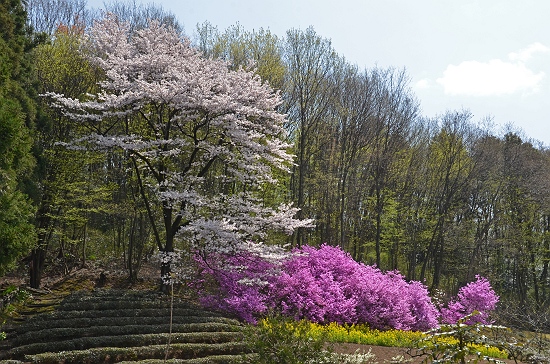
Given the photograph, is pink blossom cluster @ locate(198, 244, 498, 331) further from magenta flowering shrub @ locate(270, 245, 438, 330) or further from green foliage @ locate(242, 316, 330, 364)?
green foliage @ locate(242, 316, 330, 364)

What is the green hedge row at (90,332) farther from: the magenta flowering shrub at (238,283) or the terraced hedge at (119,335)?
the magenta flowering shrub at (238,283)

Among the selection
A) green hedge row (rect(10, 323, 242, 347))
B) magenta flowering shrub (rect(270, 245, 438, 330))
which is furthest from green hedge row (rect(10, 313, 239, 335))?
magenta flowering shrub (rect(270, 245, 438, 330))

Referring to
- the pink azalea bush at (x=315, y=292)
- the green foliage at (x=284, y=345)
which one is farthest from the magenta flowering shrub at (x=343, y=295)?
the green foliage at (x=284, y=345)

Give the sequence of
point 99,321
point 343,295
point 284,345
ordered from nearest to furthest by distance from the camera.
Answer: point 284,345, point 99,321, point 343,295

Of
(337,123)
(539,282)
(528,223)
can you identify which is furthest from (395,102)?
(539,282)

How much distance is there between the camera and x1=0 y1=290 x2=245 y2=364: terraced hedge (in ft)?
27.1

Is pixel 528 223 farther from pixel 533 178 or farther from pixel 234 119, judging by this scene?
pixel 234 119

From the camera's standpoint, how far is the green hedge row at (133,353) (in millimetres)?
7941

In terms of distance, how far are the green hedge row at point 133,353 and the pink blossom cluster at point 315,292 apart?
2.44m

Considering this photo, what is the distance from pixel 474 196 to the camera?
91.4 feet

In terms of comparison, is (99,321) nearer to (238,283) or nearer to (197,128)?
(238,283)

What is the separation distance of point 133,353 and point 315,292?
5681 millimetres

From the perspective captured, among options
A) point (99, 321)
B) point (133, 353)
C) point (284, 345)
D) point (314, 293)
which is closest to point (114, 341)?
point (133, 353)

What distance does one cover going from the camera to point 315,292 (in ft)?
41.3
